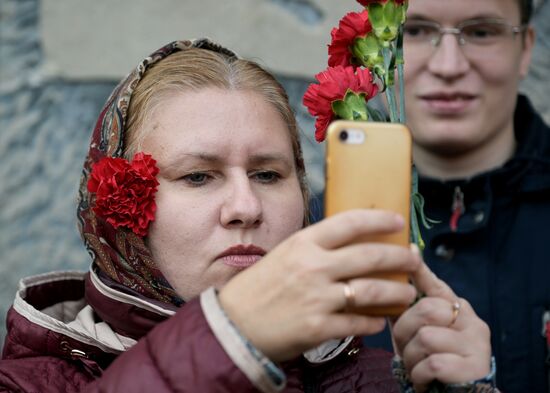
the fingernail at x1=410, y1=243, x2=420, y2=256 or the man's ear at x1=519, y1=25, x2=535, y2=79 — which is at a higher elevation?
the fingernail at x1=410, y1=243, x2=420, y2=256

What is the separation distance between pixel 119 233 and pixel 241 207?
0.29 metres

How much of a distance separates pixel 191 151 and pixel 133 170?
0.12 meters

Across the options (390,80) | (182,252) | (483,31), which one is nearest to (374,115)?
(390,80)

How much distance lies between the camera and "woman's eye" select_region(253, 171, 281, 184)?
1.90 metres

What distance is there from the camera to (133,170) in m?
1.86

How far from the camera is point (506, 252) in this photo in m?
2.72

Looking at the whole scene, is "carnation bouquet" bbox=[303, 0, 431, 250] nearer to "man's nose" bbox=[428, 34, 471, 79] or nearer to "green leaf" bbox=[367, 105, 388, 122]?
"green leaf" bbox=[367, 105, 388, 122]

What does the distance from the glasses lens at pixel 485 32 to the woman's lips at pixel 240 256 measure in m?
1.26

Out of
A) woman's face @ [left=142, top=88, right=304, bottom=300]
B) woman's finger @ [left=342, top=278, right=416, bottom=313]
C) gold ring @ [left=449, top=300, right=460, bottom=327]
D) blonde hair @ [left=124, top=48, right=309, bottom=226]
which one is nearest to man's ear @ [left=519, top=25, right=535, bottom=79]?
blonde hair @ [left=124, top=48, right=309, bottom=226]

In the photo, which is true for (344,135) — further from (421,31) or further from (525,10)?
(525,10)

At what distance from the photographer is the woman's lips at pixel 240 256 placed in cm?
179

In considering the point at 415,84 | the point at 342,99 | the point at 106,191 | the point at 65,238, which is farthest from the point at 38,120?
the point at 342,99

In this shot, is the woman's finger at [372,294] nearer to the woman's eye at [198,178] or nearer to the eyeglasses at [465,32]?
the woman's eye at [198,178]

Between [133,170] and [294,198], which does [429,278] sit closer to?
[294,198]
